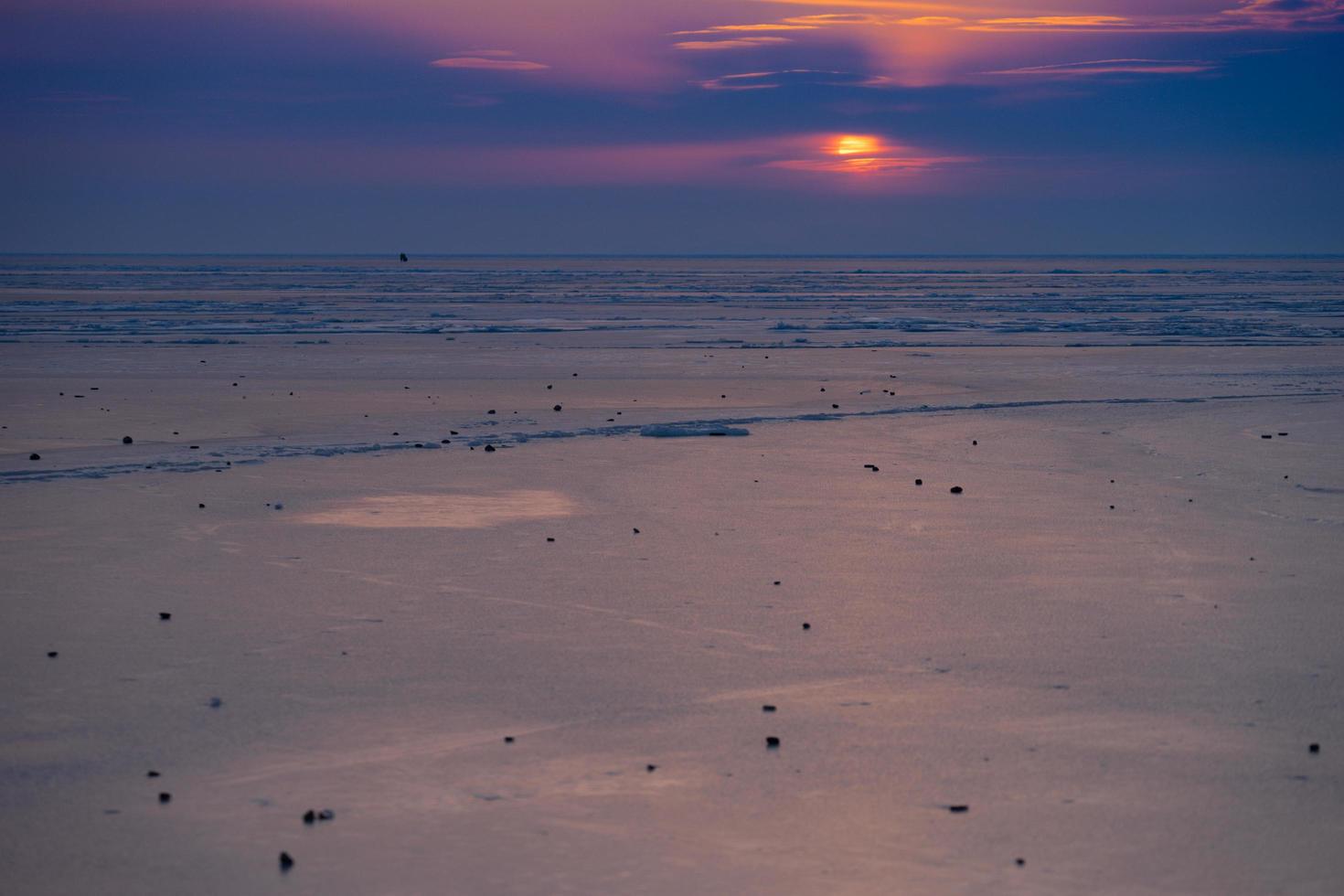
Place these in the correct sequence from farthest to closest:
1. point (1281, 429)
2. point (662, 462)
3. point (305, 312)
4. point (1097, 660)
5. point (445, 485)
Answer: point (305, 312) < point (1281, 429) < point (662, 462) < point (445, 485) < point (1097, 660)

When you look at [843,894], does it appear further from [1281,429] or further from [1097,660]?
[1281,429]

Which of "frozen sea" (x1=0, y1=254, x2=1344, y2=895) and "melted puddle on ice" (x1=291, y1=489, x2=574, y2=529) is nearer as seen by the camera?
"frozen sea" (x1=0, y1=254, x2=1344, y2=895)

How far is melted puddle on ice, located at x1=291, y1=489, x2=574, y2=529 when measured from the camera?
10.8 meters

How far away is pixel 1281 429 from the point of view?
54.1ft

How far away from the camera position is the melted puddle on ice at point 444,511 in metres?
10.8

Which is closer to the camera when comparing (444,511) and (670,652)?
(670,652)

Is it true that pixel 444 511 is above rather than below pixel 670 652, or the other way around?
above

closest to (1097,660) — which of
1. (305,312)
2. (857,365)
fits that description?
(857,365)

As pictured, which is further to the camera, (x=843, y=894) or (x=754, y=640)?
(x=754, y=640)

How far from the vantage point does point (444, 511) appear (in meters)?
11.3

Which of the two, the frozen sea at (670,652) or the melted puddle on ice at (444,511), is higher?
the melted puddle on ice at (444,511)

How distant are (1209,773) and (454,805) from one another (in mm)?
2963

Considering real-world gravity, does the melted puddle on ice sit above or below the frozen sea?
above

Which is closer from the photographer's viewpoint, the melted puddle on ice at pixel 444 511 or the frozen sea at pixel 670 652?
the frozen sea at pixel 670 652
